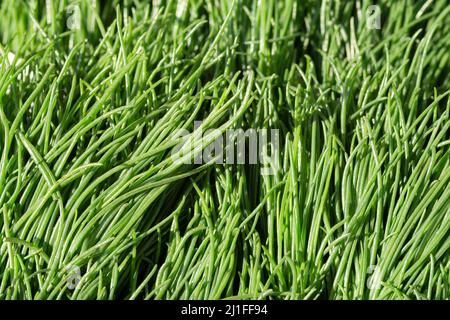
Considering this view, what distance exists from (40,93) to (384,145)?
26.8 inches

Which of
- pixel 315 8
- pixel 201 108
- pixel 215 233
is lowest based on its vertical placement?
pixel 215 233

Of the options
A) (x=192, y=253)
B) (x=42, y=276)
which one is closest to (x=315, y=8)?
(x=192, y=253)

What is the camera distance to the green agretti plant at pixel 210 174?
98 cm

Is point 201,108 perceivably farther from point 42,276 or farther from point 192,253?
point 42,276

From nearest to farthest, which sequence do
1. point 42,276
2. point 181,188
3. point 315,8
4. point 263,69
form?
point 42,276
point 181,188
point 263,69
point 315,8

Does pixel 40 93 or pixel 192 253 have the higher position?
pixel 40 93

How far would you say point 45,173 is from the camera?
39.6 inches

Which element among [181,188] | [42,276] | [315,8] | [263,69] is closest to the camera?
[42,276]

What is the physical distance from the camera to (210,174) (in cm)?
111

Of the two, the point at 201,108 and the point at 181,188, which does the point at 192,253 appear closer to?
the point at 181,188

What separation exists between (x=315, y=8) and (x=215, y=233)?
0.65 m

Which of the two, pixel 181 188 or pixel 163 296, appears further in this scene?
pixel 181 188

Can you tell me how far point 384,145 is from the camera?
3.63ft

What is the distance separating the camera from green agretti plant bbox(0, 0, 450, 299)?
0.98 m
